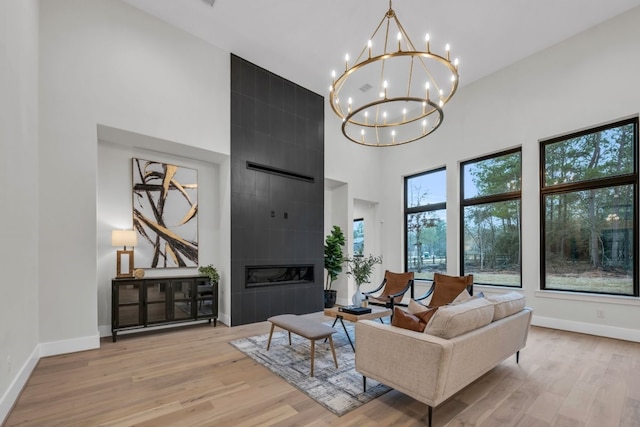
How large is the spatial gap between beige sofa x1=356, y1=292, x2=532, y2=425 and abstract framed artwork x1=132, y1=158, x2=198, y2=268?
356 centimetres

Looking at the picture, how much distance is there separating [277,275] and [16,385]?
3.70 m

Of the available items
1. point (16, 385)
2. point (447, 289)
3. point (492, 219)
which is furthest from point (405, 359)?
point (492, 219)

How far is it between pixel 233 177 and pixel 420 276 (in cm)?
474

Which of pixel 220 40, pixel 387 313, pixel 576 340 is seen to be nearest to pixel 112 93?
→ pixel 220 40

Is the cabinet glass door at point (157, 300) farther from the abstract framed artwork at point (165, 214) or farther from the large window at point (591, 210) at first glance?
the large window at point (591, 210)

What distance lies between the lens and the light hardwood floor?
7.70 feet

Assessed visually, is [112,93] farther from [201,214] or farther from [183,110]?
[201,214]

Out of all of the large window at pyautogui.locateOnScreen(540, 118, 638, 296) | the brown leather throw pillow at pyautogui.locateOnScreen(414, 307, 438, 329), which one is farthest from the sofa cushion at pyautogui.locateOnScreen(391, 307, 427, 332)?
the large window at pyautogui.locateOnScreen(540, 118, 638, 296)

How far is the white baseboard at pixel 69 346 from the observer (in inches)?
142

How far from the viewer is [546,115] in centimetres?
530

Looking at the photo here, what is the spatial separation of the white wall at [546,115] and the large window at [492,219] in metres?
0.19

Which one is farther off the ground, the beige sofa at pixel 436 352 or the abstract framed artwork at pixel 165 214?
the abstract framed artwork at pixel 165 214

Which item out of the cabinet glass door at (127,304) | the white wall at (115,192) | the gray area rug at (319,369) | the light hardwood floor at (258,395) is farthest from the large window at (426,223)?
the cabinet glass door at (127,304)

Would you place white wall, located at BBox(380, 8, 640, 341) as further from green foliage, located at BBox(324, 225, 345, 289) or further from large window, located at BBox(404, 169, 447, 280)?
green foliage, located at BBox(324, 225, 345, 289)
